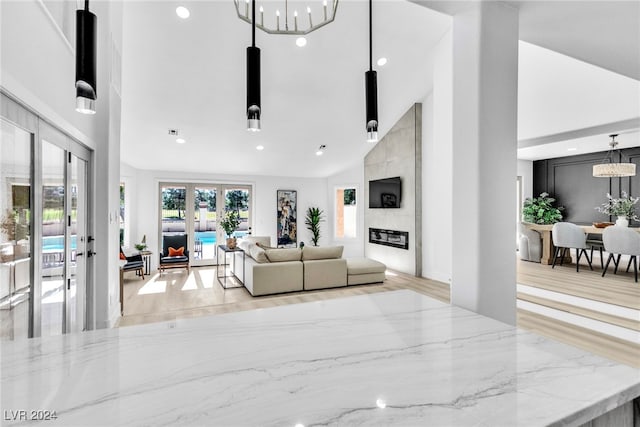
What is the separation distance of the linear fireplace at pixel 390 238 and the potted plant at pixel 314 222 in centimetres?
152

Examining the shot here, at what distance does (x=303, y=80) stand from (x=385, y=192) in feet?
9.77

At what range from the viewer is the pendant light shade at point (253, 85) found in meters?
1.14

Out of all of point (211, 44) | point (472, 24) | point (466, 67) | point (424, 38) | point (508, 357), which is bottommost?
point (508, 357)

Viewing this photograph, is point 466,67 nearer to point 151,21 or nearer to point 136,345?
point 136,345

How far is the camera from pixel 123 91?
13.9 ft

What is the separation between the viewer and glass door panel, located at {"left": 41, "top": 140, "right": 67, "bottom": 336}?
195 centimetres

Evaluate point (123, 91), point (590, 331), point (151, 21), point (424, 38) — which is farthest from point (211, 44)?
point (590, 331)

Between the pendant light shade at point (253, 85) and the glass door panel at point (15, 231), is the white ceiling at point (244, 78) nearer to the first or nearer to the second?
the glass door panel at point (15, 231)

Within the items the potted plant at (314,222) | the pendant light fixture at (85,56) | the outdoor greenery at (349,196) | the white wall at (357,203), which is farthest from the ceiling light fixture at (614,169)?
the pendant light fixture at (85,56)

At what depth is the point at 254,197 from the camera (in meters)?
7.83

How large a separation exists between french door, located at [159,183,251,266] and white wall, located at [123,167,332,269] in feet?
0.53

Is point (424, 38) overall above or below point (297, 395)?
above

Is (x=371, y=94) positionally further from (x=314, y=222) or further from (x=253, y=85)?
(x=314, y=222)

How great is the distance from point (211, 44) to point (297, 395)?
4.17m
